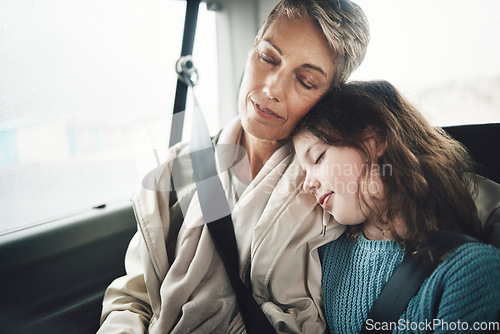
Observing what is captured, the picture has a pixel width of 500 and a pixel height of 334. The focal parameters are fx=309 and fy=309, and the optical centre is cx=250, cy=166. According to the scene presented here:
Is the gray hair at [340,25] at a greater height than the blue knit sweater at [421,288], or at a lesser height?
greater

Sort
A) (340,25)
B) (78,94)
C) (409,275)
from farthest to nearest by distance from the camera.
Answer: (78,94)
(340,25)
(409,275)

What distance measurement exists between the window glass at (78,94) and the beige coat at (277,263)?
1.60 ft

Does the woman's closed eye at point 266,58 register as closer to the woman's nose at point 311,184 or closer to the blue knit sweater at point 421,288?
the woman's nose at point 311,184

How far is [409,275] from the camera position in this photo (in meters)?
0.67

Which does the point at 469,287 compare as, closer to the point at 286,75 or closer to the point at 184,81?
the point at 286,75

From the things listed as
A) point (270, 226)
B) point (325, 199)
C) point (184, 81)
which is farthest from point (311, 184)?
point (184, 81)

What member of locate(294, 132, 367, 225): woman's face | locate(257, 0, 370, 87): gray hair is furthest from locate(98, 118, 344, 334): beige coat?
locate(257, 0, 370, 87): gray hair

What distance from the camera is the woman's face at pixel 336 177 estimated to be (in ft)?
2.36

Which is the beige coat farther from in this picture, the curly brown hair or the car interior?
the car interior

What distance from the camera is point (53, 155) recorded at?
123cm

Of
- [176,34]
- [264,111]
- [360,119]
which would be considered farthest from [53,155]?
[360,119]

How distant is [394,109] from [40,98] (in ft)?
3.99

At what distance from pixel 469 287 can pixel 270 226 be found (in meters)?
0.46

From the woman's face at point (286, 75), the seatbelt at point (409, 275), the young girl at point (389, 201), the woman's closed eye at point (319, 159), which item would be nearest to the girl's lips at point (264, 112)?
the woman's face at point (286, 75)
